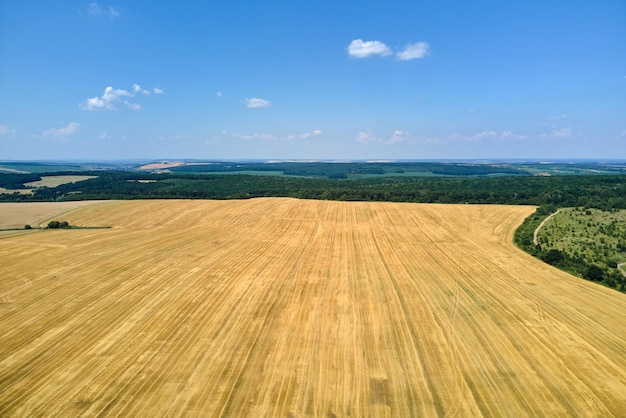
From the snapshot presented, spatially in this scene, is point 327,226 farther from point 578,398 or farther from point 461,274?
point 578,398

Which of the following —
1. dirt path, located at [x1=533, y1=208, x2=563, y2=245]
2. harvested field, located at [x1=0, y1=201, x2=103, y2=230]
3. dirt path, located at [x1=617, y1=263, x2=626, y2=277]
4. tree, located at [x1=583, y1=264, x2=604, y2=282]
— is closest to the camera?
tree, located at [x1=583, y1=264, x2=604, y2=282]

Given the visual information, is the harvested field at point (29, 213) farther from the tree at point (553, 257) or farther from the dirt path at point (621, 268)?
the dirt path at point (621, 268)

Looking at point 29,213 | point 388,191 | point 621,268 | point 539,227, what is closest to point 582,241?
point 621,268

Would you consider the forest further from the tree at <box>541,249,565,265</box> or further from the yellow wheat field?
the yellow wheat field

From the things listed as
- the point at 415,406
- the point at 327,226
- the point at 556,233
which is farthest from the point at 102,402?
the point at 556,233

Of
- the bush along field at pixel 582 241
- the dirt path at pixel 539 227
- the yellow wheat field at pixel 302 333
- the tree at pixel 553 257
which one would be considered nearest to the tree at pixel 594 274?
the bush along field at pixel 582 241

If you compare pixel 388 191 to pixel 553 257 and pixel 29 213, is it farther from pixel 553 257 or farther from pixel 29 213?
pixel 29 213

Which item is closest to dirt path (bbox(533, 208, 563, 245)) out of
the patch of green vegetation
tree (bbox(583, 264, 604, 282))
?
the patch of green vegetation
